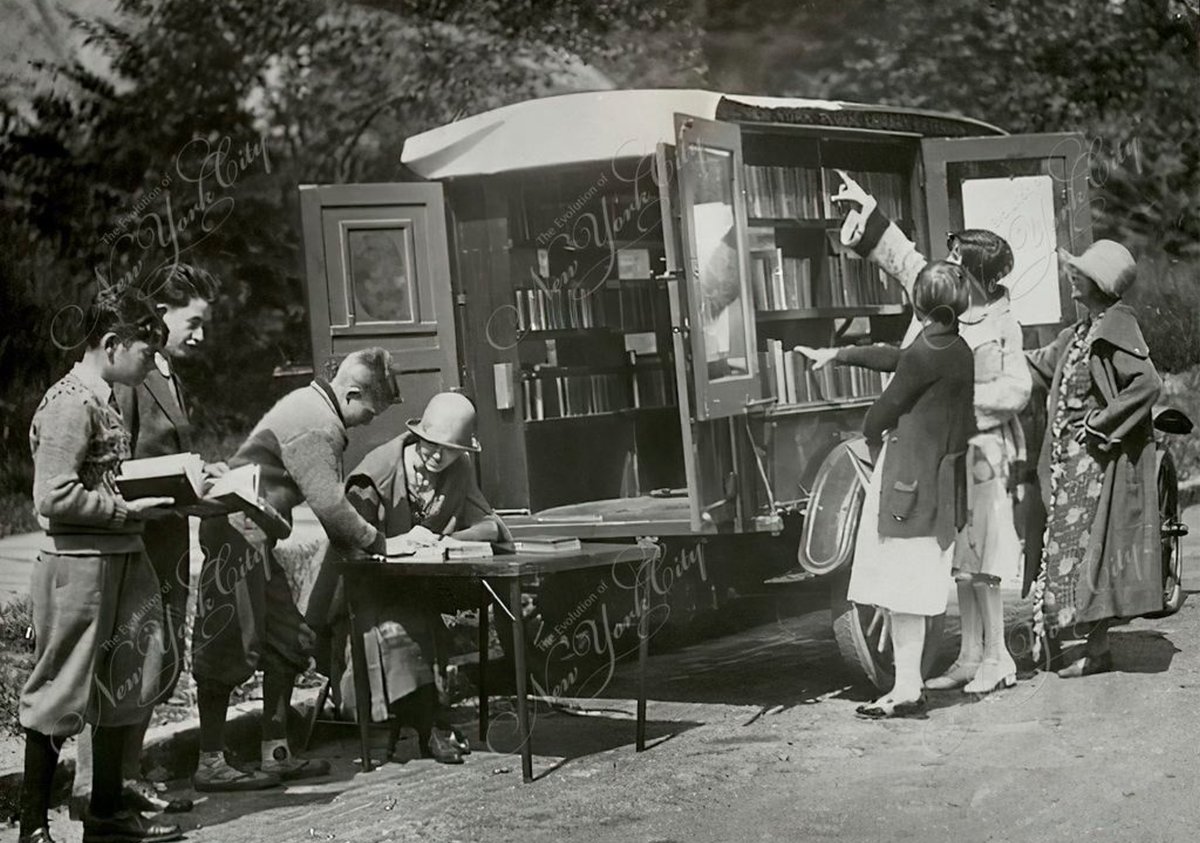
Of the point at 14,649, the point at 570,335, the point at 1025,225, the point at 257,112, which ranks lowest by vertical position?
the point at 14,649

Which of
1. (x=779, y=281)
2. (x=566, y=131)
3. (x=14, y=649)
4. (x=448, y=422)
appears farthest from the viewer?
(x=779, y=281)

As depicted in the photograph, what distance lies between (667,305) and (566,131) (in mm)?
2482

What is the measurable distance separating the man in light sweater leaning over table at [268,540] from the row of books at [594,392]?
2.66 metres

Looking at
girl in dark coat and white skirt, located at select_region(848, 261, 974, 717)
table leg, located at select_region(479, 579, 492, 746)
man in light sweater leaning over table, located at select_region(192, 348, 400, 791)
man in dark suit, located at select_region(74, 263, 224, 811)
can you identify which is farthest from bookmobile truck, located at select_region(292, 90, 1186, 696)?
A: man in dark suit, located at select_region(74, 263, 224, 811)

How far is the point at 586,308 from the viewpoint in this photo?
941 centimetres

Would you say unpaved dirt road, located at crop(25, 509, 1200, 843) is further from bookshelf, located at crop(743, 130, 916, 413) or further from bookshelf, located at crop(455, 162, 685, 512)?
bookshelf, located at crop(743, 130, 916, 413)

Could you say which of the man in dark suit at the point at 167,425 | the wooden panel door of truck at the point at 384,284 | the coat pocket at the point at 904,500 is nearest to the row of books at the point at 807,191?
the wooden panel door of truck at the point at 384,284

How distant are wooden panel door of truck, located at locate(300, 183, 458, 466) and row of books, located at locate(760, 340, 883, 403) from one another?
5.51ft

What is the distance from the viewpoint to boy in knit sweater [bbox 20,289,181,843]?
5.02 m

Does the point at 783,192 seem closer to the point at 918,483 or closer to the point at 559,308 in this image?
the point at 559,308

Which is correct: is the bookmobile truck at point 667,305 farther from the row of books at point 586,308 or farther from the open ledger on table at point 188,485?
the open ledger on table at point 188,485

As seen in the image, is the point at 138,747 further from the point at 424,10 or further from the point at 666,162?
the point at 424,10

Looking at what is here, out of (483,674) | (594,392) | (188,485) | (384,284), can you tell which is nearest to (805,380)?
(594,392)

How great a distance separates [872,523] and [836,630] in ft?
1.81
